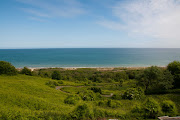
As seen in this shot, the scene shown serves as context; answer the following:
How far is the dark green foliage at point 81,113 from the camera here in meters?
9.23

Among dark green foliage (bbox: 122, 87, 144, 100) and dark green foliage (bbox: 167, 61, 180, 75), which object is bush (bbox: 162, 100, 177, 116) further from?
dark green foliage (bbox: 167, 61, 180, 75)

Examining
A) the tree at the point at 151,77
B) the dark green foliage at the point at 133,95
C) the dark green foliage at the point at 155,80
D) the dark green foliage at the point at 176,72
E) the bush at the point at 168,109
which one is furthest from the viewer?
the dark green foliage at the point at 176,72

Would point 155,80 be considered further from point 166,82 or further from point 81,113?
point 81,113

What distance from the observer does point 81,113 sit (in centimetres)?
934

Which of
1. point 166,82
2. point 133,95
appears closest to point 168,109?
point 133,95

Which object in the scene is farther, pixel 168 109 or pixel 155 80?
pixel 155 80

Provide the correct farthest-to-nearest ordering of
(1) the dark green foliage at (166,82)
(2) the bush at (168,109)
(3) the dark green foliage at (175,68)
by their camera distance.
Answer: (3) the dark green foliage at (175,68), (1) the dark green foliage at (166,82), (2) the bush at (168,109)

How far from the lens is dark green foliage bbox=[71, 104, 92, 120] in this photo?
9.23 meters

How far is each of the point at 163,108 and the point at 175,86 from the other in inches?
642

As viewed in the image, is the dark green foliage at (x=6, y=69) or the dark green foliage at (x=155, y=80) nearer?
the dark green foliage at (x=155, y=80)

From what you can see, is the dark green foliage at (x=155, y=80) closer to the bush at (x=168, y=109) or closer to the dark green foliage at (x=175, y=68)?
the dark green foliage at (x=175, y=68)

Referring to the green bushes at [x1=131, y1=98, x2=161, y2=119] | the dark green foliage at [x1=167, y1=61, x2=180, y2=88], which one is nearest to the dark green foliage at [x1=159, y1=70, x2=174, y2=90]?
the dark green foliage at [x1=167, y1=61, x2=180, y2=88]

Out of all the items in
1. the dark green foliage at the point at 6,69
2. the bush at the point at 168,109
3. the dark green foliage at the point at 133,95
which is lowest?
the dark green foliage at the point at 133,95

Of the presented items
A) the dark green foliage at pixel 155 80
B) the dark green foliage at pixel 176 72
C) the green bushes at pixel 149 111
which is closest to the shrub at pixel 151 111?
the green bushes at pixel 149 111
